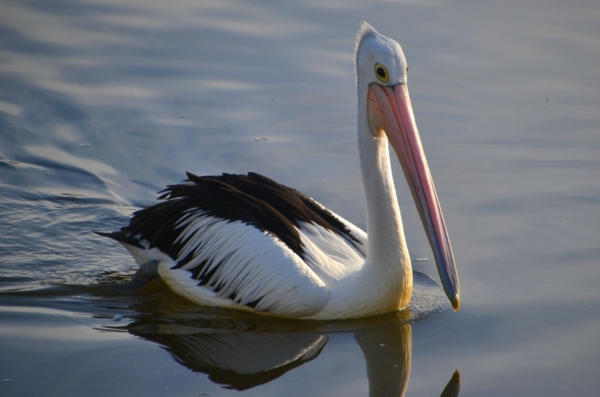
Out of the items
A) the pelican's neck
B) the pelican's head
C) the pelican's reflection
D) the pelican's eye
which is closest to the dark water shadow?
the pelican's reflection

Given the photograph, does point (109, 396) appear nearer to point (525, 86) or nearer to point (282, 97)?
point (282, 97)

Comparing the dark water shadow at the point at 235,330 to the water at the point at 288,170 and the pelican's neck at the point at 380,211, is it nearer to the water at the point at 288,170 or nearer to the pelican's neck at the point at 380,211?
the water at the point at 288,170

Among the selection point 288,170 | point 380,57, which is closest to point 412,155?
point 380,57

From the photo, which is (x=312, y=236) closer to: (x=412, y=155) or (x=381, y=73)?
(x=412, y=155)

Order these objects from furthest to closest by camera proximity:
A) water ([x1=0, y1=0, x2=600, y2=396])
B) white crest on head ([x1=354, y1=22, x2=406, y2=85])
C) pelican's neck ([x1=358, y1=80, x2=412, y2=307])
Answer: pelican's neck ([x1=358, y1=80, x2=412, y2=307]) → white crest on head ([x1=354, y1=22, x2=406, y2=85]) → water ([x1=0, y1=0, x2=600, y2=396])

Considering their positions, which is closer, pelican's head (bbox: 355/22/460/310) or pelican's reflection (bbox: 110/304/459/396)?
pelican's reflection (bbox: 110/304/459/396)

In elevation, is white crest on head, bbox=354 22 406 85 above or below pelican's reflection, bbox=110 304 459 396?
above

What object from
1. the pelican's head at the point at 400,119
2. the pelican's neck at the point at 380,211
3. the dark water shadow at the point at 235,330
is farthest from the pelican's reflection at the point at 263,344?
the pelican's head at the point at 400,119

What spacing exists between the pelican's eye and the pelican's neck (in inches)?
5.1

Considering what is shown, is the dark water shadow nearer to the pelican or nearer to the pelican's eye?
the pelican

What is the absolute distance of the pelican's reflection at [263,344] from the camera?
431cm

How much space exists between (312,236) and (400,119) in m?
0.90

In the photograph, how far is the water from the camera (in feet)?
14.5

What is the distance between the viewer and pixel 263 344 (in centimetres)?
462
